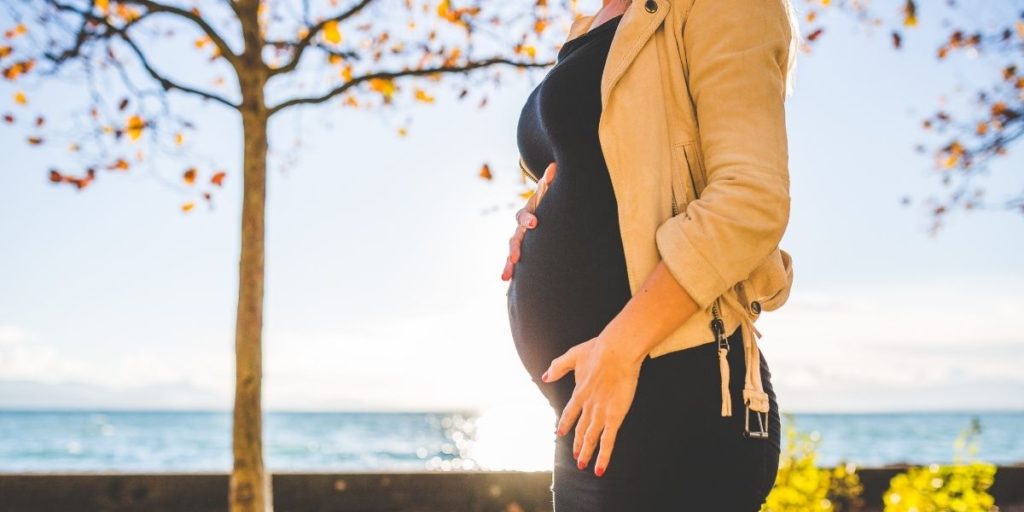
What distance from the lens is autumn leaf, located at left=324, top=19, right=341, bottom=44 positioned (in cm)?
479

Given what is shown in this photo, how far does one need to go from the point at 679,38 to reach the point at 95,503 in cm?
569

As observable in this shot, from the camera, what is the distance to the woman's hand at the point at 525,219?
1.41 meters

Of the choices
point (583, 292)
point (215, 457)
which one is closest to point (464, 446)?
point (215, 457)

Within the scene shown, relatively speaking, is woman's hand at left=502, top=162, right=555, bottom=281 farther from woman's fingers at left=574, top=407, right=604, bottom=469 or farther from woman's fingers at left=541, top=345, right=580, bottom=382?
woman's fingers at left=574, top=407, right=604, bottom=469

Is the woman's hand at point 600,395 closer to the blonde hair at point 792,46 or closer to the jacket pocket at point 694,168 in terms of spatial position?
the jacket pocket at point 694,168

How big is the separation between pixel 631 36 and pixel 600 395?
571 mm

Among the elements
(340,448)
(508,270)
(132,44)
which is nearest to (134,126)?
(132,44)

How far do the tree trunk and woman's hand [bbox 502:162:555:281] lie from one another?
301 cm

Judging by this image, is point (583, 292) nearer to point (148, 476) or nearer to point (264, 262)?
point (264, 262)

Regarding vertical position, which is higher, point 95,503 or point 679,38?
point 679,38

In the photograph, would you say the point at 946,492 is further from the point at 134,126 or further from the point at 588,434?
the point at 134,126

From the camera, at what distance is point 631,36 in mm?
1229

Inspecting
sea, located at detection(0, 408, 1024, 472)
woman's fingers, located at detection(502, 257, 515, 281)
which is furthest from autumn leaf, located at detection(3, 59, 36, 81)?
sea, located at detection(0, 408, 1024, 472)

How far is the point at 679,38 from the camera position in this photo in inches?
47.5
